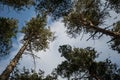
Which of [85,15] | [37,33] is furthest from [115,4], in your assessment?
[37,33]

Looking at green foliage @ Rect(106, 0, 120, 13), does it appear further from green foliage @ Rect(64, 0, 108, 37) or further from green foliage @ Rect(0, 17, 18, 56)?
green foliage @ Rect(0, 17, 18, 56)

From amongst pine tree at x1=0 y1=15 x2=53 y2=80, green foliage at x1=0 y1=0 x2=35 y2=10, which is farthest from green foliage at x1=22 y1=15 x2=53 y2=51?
green foliage at x1=0 y1=0 x2=35 y2=10

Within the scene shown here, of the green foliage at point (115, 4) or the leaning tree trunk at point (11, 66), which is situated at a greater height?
the green foliage at point (115, 4)

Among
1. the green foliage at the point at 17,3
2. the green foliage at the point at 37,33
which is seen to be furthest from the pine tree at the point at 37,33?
the green foliage at the point at 17,3

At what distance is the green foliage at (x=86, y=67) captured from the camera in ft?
67.6

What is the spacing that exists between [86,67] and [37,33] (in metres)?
4.50

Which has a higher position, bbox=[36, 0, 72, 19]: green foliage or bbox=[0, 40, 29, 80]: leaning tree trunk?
bbox=[36, 0, 72, 19]: green foliage

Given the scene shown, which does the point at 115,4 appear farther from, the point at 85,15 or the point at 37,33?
the point at 37,33

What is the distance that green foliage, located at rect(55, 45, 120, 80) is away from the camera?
20.6 m

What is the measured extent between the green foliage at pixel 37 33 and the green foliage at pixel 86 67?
2175 mm

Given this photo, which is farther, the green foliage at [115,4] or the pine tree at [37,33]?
the pine tree at [37,33]

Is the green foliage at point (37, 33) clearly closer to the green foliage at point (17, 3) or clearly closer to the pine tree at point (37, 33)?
the pine tree at point (37, 33)

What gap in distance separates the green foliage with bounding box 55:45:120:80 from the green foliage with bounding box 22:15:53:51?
2.18 metres

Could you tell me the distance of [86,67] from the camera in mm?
20906
